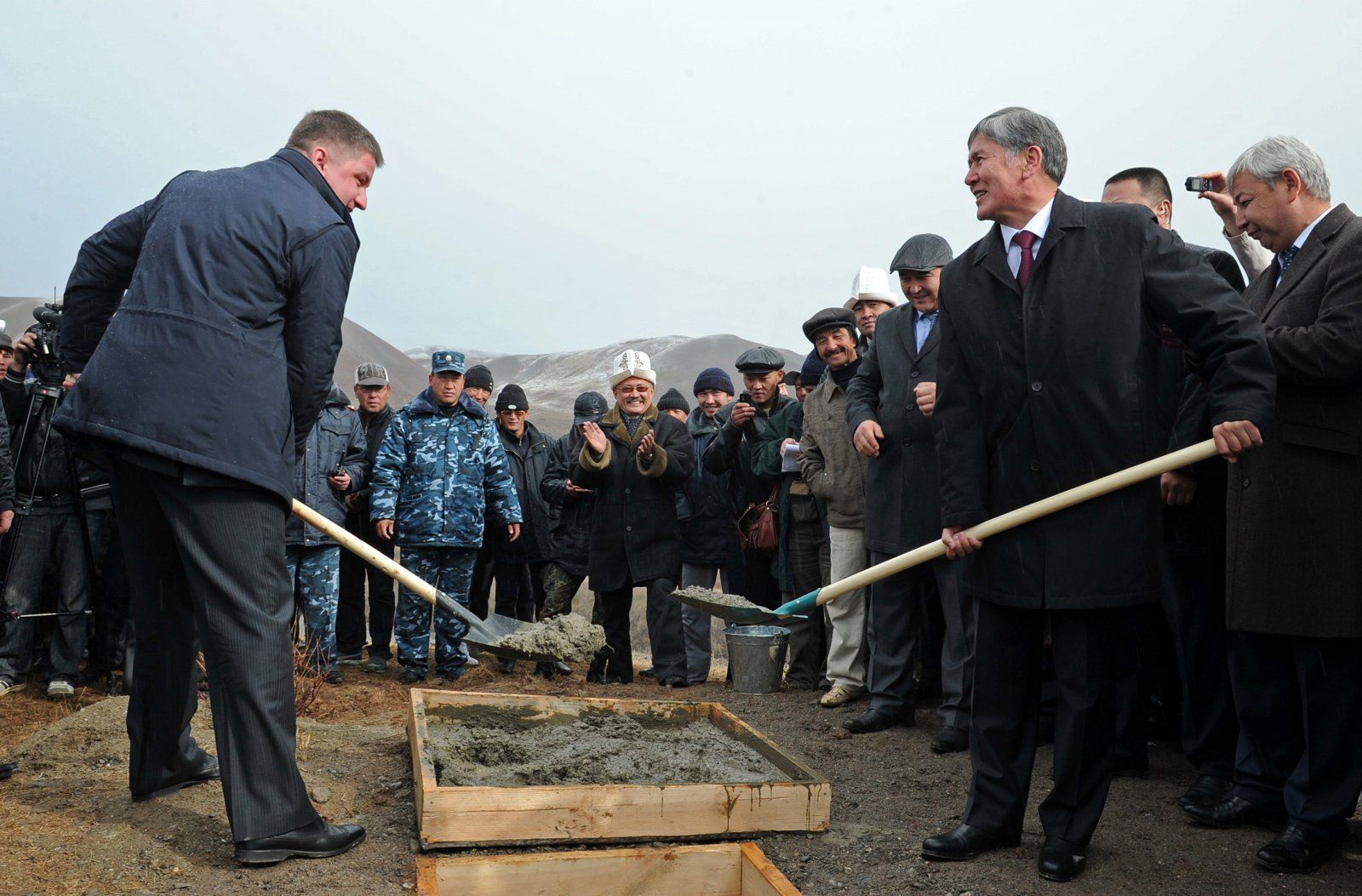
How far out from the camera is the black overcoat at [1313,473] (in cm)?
314

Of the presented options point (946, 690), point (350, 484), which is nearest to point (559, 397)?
point (350, 484)

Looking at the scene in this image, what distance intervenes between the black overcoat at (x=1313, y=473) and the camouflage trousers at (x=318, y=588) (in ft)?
18.0

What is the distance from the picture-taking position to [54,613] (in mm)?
5875

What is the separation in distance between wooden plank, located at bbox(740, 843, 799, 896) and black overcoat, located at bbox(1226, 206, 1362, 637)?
1707 mm

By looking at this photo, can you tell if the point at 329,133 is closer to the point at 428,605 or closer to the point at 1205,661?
the point at 1205,661

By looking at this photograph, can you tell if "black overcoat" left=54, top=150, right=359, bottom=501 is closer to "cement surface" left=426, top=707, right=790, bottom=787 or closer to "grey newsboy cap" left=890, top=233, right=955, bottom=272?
"cement surface" left=426, top=707, right=790, bottom=787

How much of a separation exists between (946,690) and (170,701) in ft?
10.4

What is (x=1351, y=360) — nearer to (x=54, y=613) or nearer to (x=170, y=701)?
(x=170, y=701)

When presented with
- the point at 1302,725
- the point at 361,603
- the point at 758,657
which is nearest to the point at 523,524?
the point at 361,603

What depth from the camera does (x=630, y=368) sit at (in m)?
6.78

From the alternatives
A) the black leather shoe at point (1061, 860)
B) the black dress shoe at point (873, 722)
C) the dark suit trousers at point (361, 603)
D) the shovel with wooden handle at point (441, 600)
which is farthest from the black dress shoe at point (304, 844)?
the dark suit trousers at point (361, 603)

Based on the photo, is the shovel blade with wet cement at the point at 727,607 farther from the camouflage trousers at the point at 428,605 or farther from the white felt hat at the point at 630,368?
the camouflage trousers at the point at 428,605

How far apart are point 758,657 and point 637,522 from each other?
1.19 m

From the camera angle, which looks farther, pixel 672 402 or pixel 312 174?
pixel 672 402
